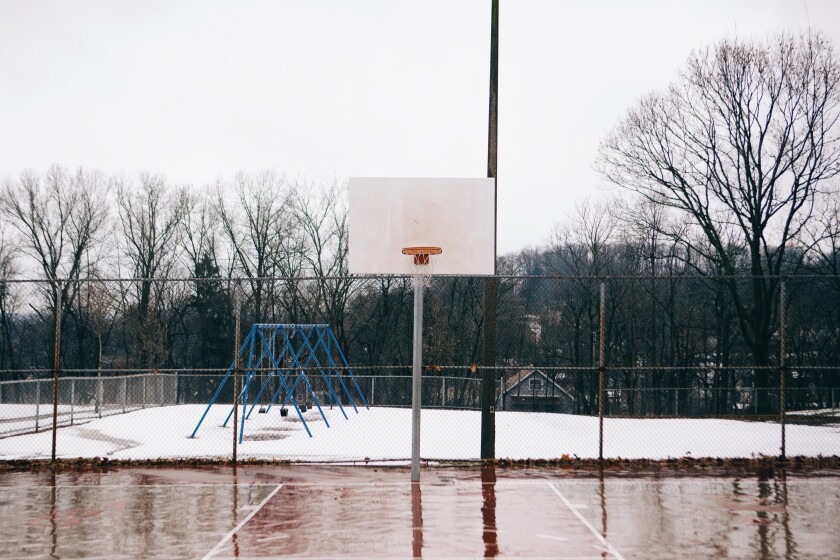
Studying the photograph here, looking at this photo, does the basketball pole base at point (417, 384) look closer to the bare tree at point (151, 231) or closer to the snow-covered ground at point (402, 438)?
the snow-covered ground at point (402, 438)

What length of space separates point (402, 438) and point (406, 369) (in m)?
20.4

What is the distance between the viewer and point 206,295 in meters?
43.0

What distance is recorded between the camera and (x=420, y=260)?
1022 centimetres

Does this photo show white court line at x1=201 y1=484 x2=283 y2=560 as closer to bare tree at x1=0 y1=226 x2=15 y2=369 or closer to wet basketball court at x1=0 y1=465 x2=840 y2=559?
wet basketball court at x1=0 y1=465 x2=840 y2=559

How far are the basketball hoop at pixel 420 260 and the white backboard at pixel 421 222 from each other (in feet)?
0.20

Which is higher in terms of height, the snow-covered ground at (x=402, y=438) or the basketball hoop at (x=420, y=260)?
the basketball hoop at (x=420, y=260)

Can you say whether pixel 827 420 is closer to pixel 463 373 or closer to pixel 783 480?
pixel 783 480

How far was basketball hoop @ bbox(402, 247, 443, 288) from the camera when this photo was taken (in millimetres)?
10102

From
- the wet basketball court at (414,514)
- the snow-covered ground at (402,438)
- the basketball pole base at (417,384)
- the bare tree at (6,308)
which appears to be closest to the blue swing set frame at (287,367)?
the snow-covered ground at (402,438)

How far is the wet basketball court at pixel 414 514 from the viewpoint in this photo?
699cm

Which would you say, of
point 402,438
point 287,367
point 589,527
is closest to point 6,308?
point 287,367

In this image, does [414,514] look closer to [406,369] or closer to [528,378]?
[406,369]

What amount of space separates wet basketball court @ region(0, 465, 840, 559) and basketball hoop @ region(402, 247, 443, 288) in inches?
118

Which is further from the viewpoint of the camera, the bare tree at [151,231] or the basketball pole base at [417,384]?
the bare tree at [151,231]
